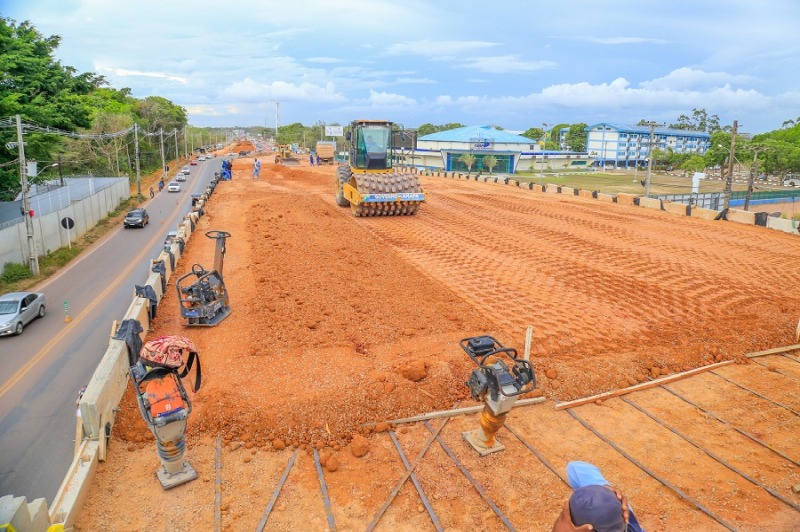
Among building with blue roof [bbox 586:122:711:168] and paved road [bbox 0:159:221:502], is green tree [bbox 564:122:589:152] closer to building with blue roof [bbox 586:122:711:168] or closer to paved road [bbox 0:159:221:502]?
building with blue roof [bbox 586:122:711:168]

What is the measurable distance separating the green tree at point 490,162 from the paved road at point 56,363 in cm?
6008

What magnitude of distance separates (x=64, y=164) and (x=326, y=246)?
166 feet

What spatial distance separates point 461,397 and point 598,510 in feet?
18.6

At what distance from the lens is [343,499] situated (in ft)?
19.9

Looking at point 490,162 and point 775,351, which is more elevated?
point 490,162

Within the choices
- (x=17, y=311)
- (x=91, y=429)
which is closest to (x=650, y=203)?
(x=91, y=429)

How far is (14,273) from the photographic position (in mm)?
22703

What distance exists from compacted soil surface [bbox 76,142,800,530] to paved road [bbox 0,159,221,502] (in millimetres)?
2994

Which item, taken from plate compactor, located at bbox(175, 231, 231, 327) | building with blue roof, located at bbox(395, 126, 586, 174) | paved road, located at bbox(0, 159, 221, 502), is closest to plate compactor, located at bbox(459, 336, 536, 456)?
plate compactor, located at bbox(175, 231, 231, 327)

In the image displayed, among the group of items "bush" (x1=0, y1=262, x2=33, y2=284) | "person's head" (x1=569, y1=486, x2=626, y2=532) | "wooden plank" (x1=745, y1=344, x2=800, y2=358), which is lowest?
"bush" (x1=0, y1=262, x2=33, y2=284)

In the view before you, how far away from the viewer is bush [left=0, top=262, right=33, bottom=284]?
22.4 metres

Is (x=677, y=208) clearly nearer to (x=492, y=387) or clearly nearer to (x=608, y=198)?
(x=608, y=198)

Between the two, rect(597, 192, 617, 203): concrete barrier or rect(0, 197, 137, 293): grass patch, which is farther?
rect(597, 192, 617, 203): concrete barrier

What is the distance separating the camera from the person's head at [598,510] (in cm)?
277
